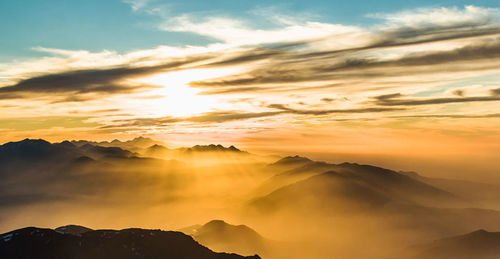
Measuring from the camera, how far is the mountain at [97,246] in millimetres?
147750

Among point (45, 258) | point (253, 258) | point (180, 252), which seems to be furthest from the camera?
point (253, 258)

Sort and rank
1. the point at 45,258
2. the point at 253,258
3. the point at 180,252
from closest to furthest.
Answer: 1. the point at 45,258
2. the point at 180,252
3. the point at 253,258

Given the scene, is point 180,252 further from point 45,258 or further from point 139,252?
point 45,258

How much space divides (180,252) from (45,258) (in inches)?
2145

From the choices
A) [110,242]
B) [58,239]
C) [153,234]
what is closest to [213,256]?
[153,234]

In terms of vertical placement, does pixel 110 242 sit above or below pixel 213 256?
above

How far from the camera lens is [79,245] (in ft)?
496

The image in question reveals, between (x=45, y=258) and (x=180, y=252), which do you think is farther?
(x=180, y=252)

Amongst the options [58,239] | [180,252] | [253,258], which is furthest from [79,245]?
[253,258]

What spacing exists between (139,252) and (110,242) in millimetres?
13667

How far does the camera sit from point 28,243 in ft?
495

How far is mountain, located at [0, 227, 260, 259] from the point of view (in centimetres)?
14775

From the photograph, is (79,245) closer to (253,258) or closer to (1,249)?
(1,249)

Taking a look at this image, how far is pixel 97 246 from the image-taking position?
5960 inches
